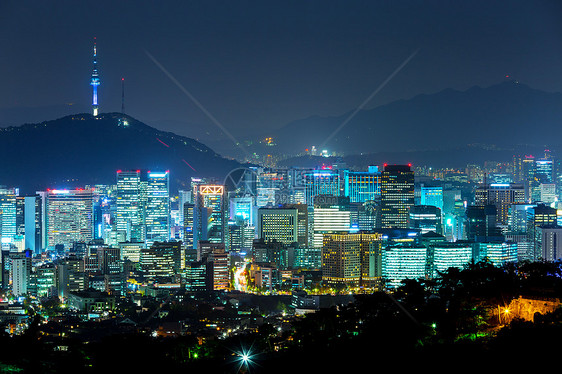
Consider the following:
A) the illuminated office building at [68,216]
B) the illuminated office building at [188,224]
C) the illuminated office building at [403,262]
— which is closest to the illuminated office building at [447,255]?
the illuminated office building at [403,262]

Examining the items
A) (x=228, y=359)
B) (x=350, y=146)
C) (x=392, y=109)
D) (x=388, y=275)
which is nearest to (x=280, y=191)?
(x=350, y=146)

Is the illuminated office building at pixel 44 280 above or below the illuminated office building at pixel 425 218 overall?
below

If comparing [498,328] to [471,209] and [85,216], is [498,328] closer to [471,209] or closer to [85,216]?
[471,209]

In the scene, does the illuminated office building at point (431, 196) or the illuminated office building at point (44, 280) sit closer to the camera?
the illuminated office building at point (44, 280)

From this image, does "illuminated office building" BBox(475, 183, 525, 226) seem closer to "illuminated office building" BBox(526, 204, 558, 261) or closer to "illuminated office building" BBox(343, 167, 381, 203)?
"illuminated office building" BBox(526, 204, 558, 261)

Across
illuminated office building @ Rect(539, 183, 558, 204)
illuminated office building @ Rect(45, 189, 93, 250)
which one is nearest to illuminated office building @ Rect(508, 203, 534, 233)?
illuminated office building @ Rect(539, 183, 558, 204)

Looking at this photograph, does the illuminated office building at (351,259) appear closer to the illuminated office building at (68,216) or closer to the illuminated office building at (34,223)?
the illuminated office building at (68,216)
